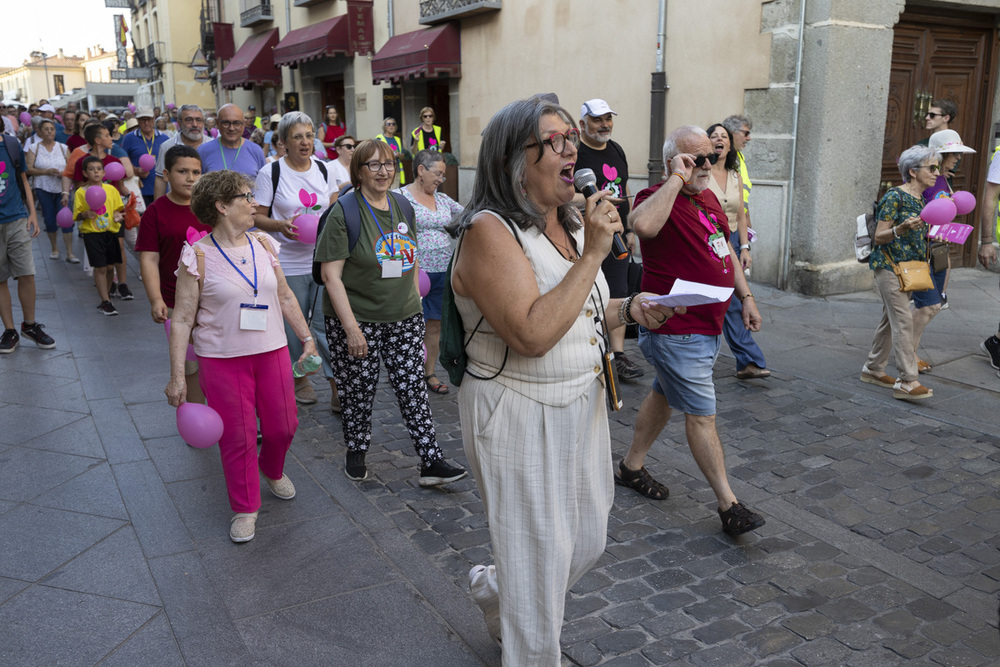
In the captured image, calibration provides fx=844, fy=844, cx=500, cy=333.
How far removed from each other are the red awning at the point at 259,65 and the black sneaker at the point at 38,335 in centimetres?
1660

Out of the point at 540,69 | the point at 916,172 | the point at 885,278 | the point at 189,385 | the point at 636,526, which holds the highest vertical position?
the point at 540,69

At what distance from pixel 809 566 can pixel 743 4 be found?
7342 mm

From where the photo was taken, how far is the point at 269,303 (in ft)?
13.1

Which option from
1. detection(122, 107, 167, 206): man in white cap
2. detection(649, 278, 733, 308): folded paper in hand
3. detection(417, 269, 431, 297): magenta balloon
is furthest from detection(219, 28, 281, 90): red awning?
detection(649, 278, 733, 308): folded paper in hand

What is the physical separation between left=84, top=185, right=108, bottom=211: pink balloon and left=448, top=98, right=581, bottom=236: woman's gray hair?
7688 millimetres

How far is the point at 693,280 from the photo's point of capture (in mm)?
3938

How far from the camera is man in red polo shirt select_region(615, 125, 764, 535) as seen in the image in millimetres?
3781

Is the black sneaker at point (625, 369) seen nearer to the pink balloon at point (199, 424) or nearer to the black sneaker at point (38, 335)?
the pink balloon at point (199, 424)

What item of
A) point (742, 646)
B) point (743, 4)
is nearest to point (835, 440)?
point (742, 646)

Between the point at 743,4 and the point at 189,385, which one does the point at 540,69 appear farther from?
the point at 189,385

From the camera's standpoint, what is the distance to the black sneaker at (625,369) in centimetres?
635

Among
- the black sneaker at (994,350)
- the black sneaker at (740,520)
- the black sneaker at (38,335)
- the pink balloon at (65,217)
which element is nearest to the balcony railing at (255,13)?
the pink balloon at (65,217)

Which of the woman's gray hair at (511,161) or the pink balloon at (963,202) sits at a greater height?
the woman's gray hair at (511,161)

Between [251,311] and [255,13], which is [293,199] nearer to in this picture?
[251,311]
